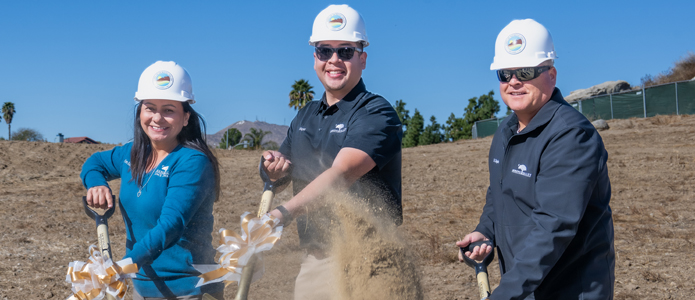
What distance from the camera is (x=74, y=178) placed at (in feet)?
58.5

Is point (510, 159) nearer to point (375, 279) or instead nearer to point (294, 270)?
point (375, 279)

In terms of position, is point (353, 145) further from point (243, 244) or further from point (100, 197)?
point (100, 197)

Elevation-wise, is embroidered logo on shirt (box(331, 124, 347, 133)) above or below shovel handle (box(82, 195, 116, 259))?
above

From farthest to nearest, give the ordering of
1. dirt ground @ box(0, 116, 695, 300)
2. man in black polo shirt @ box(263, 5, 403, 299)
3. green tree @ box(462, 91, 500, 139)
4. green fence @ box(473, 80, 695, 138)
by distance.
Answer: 1. green tree @ box(462, 91, 500, 139)
2. green fence @ box(473, 80, 695, 138)
3. dirt ground @ box(0, 116, 695, 300)
4. man in black polo shirt @ box(263, 5, 403, 299)

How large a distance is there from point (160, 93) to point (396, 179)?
1287 mm

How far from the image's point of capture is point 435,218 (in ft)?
31.5

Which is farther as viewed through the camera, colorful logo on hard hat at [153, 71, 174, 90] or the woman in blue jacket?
colorful logo on hard hat at [153, 71, 174, 90]

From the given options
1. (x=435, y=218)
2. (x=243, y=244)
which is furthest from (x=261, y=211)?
(x=435, y=218)

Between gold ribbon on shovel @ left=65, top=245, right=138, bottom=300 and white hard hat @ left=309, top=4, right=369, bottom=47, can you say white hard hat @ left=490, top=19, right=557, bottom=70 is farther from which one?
gold ribbon on shovel @ left=65, top=245, right=138, bottom=300

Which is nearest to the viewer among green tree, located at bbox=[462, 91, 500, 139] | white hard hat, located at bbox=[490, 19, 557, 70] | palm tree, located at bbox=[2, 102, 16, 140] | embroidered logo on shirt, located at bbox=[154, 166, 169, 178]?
white hard hat, located at bbox=[490, 19, 557, 70]

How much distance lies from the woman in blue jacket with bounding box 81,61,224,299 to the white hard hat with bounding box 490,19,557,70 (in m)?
1.56

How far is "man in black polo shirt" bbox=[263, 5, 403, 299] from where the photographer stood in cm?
264

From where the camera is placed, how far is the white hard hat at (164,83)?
9.37 feet

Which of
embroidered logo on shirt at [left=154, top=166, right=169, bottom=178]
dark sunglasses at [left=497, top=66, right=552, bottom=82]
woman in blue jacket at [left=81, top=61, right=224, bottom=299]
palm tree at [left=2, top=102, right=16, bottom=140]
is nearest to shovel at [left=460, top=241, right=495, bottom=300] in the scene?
dark sunglasses at [left=497, top=66, right=552, bottom=82]
